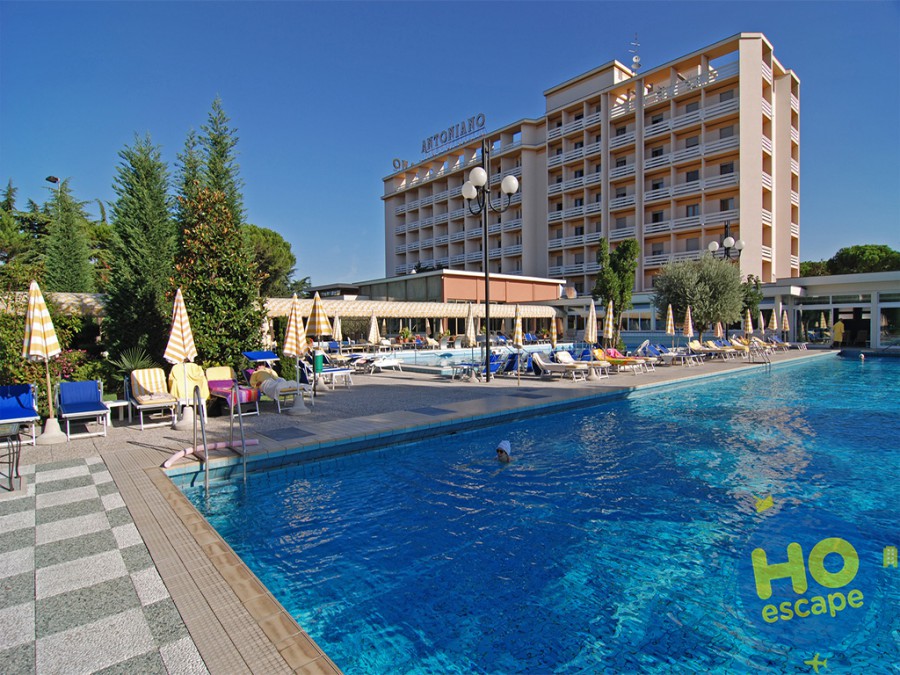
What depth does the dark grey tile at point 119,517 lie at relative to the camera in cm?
412

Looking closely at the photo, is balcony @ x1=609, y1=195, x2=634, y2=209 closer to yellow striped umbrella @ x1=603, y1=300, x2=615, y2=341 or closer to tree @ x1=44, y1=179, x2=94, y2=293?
yellow striped umbrella @ x1=603, y1=300, x2=615, y2=341

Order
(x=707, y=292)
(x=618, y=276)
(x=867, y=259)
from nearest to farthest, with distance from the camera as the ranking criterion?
1. (x=618, y=276)
2. (x=707, y=292)
3. (x=867, y=259)

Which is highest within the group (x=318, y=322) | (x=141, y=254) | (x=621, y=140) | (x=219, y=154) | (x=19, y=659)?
(x=621, y=140)

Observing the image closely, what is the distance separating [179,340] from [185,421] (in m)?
1.51

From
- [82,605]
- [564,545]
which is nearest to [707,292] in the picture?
[564,545]

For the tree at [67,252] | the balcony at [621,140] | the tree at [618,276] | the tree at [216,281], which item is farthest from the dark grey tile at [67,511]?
the balcony at [621,140]

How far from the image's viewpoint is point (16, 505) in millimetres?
4566

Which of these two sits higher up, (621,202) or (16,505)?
(621,202)

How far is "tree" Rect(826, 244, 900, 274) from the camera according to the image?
150 ft

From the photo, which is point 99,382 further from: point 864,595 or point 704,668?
point 864,595

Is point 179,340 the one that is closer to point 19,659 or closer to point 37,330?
point 37,330

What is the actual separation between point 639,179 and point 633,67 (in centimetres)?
1216

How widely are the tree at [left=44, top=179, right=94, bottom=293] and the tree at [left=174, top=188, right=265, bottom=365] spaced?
13378mm

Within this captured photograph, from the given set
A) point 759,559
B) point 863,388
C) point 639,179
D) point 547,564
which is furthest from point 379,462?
point 639,179
